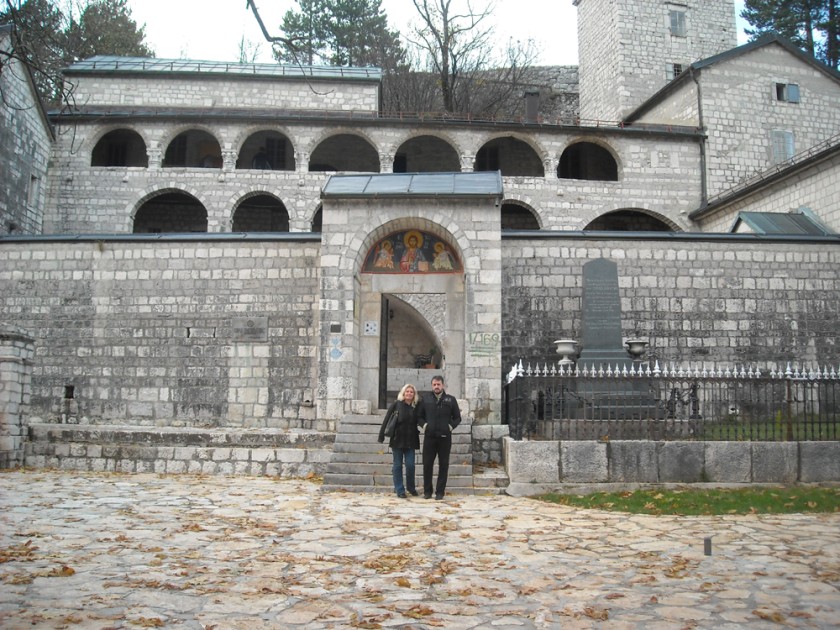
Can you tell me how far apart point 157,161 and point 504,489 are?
20.2m

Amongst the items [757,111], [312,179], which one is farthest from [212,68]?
[757,111]

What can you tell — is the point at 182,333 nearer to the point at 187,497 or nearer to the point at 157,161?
the point at 187,497

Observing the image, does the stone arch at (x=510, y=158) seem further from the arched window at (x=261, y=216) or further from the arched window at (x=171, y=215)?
the arched window at (x=171, y=215)

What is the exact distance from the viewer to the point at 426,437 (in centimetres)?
927

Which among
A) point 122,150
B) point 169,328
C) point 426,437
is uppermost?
point 122,150

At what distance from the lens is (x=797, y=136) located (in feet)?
88.6

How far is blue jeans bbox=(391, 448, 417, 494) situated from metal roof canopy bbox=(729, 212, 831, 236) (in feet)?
39.7

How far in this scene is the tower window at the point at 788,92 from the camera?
27.0 metres

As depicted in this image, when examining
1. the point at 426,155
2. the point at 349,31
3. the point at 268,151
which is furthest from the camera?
the point at 349,31

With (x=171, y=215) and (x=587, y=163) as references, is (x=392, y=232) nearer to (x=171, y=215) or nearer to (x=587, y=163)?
(x=171, y=215)

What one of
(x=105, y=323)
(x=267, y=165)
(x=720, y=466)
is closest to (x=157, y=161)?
(x=267, y=165)

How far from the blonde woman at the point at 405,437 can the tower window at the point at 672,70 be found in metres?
28.5

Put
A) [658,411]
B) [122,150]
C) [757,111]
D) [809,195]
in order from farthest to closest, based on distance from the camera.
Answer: [122,150]
[757,111]
[809,195]
[658,411]

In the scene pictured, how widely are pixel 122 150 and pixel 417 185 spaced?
19.0 metres
